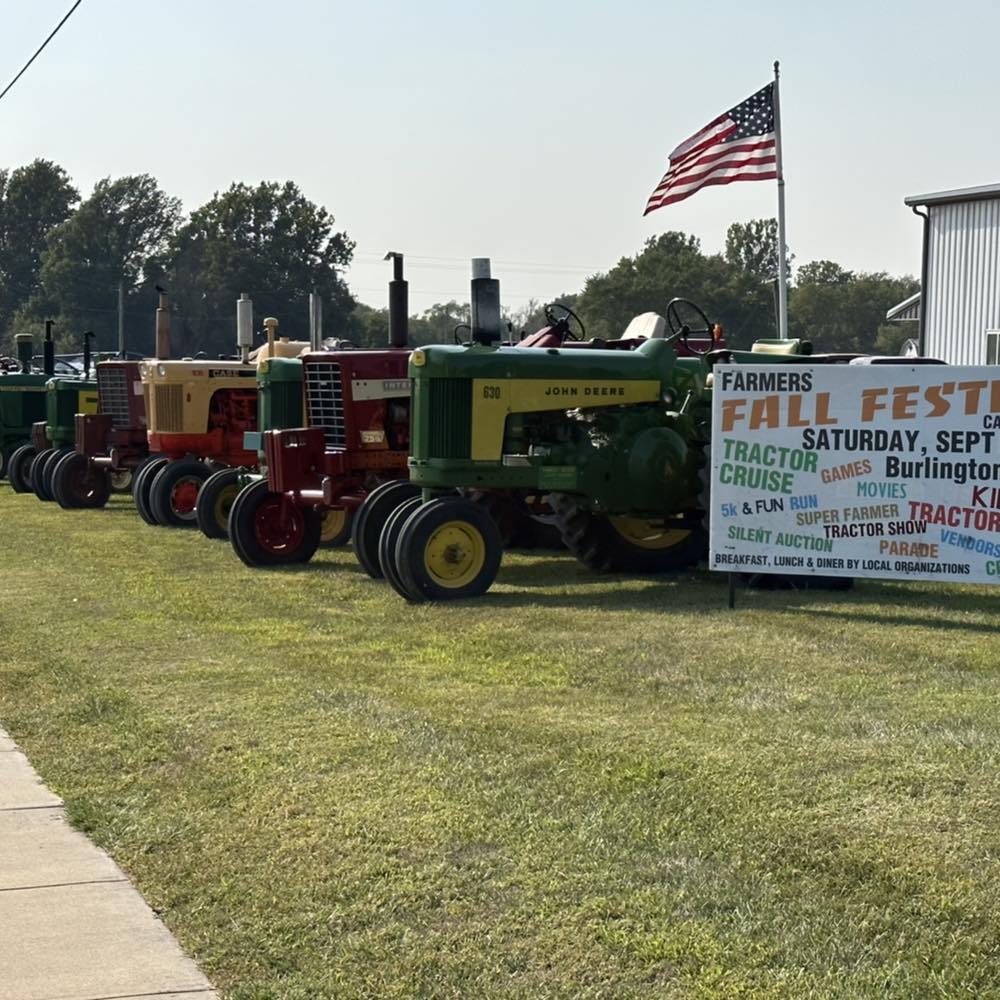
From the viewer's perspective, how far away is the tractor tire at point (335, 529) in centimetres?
1510

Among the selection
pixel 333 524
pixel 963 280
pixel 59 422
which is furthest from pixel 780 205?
pixel 963 280

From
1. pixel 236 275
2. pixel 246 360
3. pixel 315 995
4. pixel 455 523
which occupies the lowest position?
pixel 315 995

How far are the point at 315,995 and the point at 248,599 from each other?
24.1ft

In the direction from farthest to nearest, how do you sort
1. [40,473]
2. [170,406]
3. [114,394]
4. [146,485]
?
[40,473]
[114,394]
[146,485]
[170,406]

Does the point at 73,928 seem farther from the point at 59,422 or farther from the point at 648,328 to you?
the point at 59,422

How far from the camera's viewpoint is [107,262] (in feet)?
Answer: 320

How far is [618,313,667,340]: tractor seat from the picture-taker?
13.5 meters

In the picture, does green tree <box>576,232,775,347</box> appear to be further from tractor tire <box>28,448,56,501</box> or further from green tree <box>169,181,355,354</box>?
tractor tire <box>28,448,56,501</box>

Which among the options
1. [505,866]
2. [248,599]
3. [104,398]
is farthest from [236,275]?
[505,866]

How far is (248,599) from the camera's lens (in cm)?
1145

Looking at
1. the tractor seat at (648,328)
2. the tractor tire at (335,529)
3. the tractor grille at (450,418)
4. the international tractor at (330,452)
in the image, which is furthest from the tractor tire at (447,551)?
the tractor tire at (335,529)

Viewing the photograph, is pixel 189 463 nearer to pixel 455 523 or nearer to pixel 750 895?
pixel 455 523

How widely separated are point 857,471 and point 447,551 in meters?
2.60

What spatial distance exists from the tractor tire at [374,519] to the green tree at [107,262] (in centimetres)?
8399
